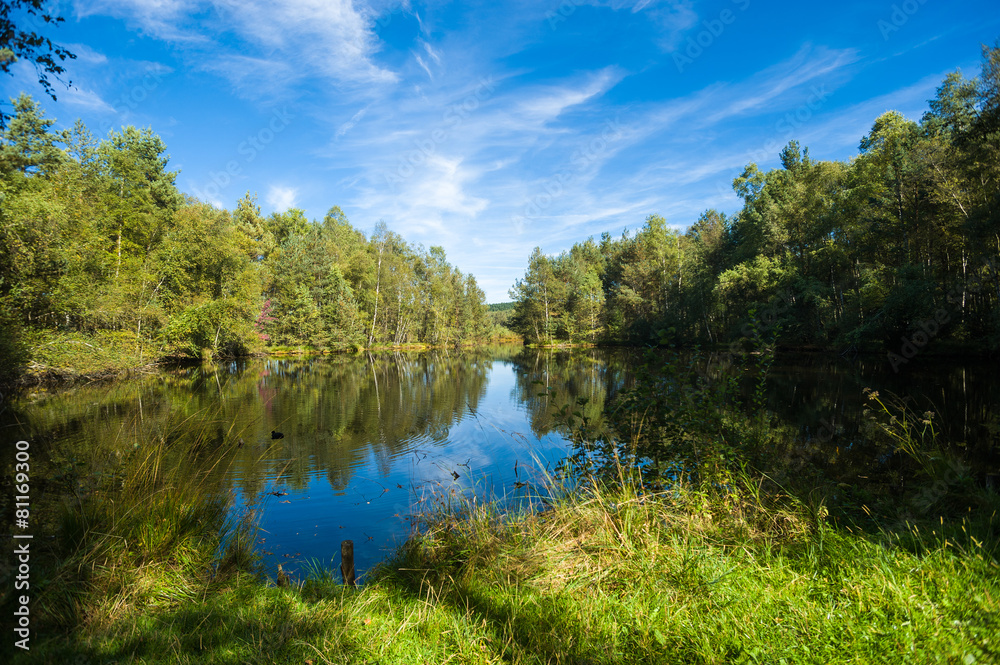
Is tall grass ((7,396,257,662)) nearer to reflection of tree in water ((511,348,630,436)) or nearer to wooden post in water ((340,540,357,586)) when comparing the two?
wooden post in water ((340,540,357,586))

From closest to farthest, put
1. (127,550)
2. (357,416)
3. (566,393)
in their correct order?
(127,550) < (357,416) < (566,393)

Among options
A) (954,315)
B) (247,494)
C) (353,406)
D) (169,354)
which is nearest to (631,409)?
(247,494)

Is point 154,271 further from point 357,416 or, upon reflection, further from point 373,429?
point 373,429

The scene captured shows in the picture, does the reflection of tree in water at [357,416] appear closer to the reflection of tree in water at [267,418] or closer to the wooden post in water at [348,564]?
the reflection of tree in water at [267,418]

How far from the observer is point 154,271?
28.9 metres

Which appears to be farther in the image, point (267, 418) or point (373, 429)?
point (267, 418)

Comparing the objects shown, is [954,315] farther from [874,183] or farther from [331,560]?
[331,560]

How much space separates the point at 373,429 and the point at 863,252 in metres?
34.1

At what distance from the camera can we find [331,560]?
5.38 metres

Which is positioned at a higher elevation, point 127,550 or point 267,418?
point 127,550

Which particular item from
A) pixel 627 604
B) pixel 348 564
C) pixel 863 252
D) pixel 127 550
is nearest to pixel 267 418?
pixel 127 550

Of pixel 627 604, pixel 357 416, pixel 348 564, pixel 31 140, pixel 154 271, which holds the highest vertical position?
pixel 31 140

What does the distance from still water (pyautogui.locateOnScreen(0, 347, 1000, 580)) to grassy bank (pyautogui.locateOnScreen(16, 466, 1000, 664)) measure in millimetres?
1466

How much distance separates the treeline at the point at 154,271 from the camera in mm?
17203
